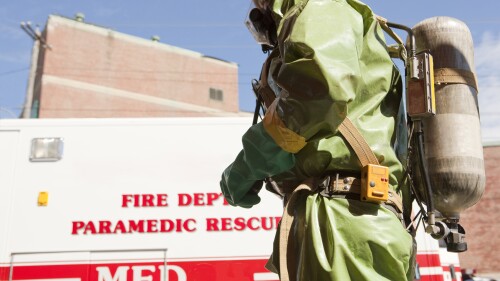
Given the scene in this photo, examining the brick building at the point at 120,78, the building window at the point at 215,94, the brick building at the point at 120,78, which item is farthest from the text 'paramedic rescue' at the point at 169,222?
the building window at the point at 215,94

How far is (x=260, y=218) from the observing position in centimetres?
438

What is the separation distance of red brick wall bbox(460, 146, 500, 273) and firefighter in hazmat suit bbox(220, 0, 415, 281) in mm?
21755

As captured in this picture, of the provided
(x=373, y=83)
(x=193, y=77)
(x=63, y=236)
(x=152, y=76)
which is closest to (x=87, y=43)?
(x=152, y=76)

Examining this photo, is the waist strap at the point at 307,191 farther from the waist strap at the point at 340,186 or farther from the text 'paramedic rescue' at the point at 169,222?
the text 'paramedic rescue' at the point at 169,222

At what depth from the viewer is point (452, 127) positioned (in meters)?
2.02

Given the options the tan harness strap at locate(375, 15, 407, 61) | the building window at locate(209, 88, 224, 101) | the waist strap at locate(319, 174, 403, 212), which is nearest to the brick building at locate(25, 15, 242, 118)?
the building window at locate(209, 88, 224, 101)

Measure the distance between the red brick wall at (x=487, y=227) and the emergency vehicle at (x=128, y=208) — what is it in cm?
1914

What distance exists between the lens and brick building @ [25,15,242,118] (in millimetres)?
27984

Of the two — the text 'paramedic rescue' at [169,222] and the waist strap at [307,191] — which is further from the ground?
A: the text 'paramedic rescue' at [169,222]

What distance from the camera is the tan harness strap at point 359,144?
1.73 m

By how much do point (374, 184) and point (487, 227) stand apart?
2266 centimetres

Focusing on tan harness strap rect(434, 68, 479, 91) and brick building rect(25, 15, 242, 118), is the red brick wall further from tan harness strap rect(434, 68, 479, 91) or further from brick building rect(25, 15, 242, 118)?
tan harness strap rect(434, 68, 479, 91)

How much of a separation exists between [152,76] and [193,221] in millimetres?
28203

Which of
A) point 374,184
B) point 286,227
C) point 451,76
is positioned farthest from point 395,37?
point 286,227
